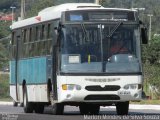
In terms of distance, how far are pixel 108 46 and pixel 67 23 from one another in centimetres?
148

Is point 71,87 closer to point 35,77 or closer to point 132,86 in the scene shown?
point 132,86

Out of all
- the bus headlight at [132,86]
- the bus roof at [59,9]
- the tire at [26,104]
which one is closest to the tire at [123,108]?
the bus headlight at [132,86]

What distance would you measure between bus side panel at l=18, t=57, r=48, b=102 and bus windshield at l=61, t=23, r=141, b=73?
221 centimetres

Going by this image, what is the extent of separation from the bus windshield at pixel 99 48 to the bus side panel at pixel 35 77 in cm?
221

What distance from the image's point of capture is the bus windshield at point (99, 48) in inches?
1003

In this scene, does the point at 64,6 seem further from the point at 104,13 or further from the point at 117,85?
the point at 117,85

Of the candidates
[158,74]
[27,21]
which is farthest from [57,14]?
[158,74]

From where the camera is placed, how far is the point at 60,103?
26.7 meters

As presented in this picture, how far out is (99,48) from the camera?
25641mm

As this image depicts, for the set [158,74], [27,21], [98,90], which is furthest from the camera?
[158,74]

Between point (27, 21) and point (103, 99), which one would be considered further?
point (27, 21)

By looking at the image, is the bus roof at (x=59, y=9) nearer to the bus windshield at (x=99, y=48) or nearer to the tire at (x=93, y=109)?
the bus windshield at (x=99, y=48)

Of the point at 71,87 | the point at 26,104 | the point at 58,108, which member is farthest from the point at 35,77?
the point at 71,87

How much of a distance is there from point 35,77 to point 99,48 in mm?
4112
